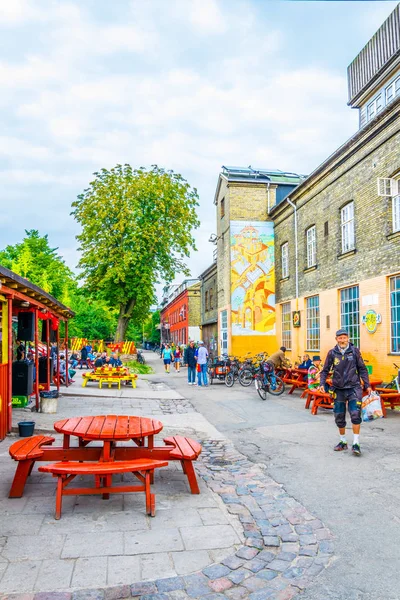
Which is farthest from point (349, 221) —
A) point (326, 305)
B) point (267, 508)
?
point (267, 508)

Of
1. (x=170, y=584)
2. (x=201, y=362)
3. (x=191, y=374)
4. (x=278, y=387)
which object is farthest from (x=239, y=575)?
(x=191, y=374)

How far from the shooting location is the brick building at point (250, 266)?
23.8 meters

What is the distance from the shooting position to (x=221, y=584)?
3.51 metres

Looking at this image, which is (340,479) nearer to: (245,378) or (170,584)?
(170,584)

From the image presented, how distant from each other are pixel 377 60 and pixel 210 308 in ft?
56.3

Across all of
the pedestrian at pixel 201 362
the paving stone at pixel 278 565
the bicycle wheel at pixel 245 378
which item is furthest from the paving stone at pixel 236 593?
the bicycle wheel at pixel 245 378

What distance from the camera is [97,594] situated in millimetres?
3344

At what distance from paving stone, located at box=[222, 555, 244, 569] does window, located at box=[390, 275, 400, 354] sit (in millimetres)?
10315

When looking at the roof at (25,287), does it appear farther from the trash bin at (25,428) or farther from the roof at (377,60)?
the roof at (377,60)

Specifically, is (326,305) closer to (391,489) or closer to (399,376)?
(399,376)

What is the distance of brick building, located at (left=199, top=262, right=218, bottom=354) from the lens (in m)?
30.0

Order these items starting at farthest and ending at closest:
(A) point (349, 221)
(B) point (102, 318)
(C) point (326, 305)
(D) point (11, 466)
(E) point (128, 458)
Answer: (B) point (102, 318) → (C) point (326, 305) → (A) point (349, 221) → (D) point (11, 466) → (E) point (128, 458)

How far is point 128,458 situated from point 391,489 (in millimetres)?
2981

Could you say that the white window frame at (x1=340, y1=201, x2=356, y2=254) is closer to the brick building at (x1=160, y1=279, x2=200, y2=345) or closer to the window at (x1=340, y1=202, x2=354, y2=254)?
the window at (x1=340, y1=202, x2=354, y2=254)
